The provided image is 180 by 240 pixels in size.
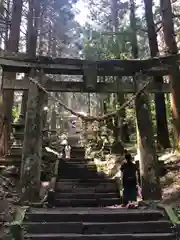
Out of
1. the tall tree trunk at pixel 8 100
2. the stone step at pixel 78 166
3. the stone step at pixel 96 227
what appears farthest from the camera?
the stone step at pixel 78 166

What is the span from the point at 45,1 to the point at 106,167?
1030 cm

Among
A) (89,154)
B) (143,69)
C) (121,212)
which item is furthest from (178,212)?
(89,154)

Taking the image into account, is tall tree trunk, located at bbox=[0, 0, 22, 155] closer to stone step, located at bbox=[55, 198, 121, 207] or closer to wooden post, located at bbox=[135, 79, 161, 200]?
stone step, located at bbox=[55, 198, 121, 207]

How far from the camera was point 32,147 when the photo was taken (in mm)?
8383

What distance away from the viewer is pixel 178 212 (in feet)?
23.7

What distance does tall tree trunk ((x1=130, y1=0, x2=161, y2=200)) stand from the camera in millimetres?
8500

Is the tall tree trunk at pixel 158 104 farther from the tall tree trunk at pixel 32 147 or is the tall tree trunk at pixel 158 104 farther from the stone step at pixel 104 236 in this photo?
the stone step at pixel 104 236

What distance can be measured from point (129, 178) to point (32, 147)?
10.2ft

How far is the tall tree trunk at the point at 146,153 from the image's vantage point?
335 inches

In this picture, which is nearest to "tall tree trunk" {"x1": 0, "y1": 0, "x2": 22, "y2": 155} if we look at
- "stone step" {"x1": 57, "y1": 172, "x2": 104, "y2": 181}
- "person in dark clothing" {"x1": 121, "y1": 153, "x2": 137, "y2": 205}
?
"stone step" {"x1": 57, "y1": 172, "x2": 104, "y2": 181}

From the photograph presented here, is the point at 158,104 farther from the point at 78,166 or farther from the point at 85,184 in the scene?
the point at 85,184

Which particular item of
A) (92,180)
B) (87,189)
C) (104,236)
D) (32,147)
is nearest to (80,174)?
(92,180)

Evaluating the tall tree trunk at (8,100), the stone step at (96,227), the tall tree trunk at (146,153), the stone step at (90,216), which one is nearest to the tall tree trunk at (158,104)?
the tall tree trunk at (146,153)

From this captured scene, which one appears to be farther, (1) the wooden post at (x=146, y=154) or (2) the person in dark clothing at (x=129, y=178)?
(2) the person in dark clothing at (x=129, y=178)
